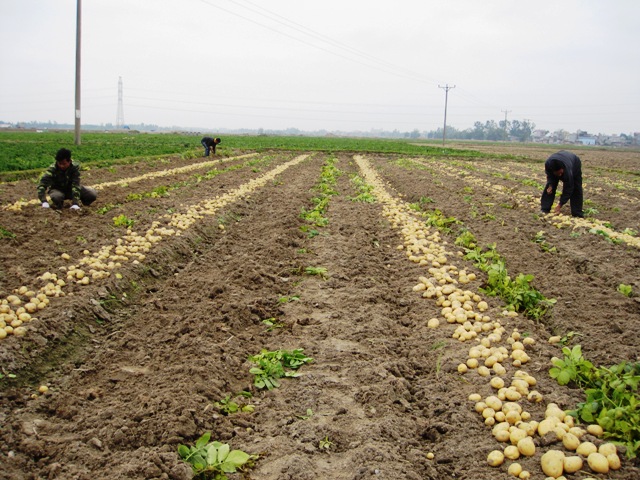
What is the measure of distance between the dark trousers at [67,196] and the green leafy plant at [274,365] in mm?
7361

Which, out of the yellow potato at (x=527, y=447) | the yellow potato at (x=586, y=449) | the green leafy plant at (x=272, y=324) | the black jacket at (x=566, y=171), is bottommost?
the yellow potato at (x=527, y=447)

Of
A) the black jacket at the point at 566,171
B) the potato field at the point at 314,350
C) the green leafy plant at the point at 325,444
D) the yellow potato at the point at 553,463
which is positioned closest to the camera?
the yellow potato at the point at 553,463

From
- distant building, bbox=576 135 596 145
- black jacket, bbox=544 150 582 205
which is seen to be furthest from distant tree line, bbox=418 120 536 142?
black jacket, bbox=544 150 582 205

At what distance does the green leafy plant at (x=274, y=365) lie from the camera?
4.11 m

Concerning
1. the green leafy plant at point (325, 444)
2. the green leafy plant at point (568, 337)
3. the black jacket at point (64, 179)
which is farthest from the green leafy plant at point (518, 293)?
the black jacket at point (64, 179)

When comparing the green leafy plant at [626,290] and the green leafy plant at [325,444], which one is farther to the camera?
the green leafy plant at [626,290]

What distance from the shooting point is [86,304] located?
547 cm

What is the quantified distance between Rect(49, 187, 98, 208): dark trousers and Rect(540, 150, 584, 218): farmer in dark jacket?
10057mm

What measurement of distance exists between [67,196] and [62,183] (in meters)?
0.31

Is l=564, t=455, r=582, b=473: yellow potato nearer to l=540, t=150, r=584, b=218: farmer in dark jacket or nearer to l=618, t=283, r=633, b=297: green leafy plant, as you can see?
l=618, t=283, r=633, b=297: green leafy plant

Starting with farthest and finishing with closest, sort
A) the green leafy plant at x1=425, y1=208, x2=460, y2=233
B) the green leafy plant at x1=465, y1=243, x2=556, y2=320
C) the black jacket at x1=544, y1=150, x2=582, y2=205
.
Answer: the black jacket at x1=544, y1=150, x2=582, y2=205 → the green leafy plant at x1=425, y1=208, x2=460, y2=233 → the green leafy plant at x1=465, y1=243, x2=556, y2=320

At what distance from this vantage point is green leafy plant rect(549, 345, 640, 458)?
3.00m

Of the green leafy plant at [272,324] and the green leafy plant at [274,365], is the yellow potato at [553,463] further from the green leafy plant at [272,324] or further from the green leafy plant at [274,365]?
the green leafy plant at [272,324]

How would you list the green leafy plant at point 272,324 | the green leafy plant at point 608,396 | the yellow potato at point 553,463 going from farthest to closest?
the green leafy plant at point 272,324, the green leafy plant at point 608,396, the yellow potato at point 553,463
